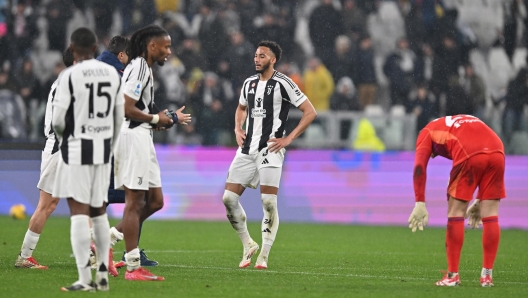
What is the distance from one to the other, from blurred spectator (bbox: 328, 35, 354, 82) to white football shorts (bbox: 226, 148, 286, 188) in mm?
7701

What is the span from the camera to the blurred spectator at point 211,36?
58.1 ft

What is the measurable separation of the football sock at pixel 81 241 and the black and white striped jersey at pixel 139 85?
1.53 meters

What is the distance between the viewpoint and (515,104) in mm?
16672

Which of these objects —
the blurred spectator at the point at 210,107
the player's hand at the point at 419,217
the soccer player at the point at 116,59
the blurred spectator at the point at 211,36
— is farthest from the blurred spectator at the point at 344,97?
the player's hand at the point at 419,217

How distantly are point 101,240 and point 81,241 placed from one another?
25 cm

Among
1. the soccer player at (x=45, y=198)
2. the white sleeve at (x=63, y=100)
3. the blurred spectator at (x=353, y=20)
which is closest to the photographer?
the white sleeve at (x=63, y=100)

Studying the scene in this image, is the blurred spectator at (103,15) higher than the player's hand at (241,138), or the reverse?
the blurred spectator at (103,15)

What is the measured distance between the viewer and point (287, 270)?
9531 mm

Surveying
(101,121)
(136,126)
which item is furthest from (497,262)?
(101,121)

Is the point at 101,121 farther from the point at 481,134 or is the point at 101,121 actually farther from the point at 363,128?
the point at 363,128

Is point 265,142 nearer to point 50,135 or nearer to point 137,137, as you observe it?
point 137,137

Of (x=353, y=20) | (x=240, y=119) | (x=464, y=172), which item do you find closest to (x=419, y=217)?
(x=464, y=172)

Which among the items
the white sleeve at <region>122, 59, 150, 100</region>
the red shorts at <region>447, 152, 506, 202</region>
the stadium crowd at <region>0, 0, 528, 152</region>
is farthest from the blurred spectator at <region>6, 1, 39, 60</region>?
the red shorts at <region>447, 152, 506, 202</region>

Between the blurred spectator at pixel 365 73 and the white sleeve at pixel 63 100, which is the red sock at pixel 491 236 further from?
the blurred spectator at pixel 365 73
